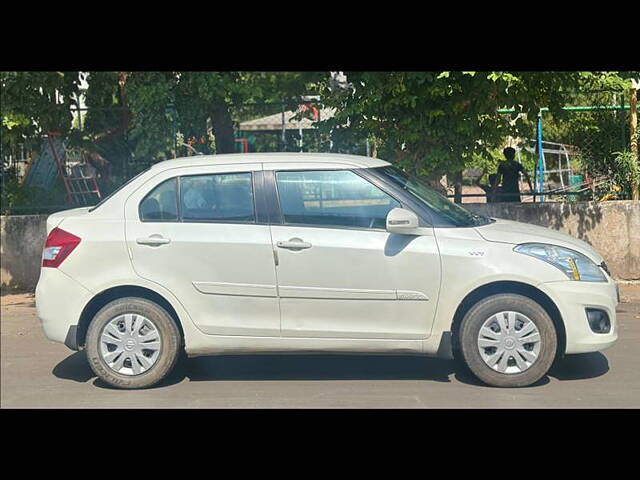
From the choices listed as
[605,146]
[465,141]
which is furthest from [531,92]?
[605,146]

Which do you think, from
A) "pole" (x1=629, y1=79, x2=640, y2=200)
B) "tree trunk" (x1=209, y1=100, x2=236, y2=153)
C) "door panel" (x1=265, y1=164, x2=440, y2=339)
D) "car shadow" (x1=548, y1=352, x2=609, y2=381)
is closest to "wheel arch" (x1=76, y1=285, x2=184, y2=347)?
"door panel" (x1=265, y1=164, x2=440, y2=339)

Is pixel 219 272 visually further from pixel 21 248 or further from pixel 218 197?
pixel 21 248

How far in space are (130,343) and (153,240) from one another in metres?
0.76

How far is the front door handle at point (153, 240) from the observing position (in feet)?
19.6

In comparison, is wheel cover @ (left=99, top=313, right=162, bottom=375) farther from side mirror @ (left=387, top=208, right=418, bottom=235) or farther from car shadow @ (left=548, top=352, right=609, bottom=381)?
car shadow @ (left=548, top=352, right=609, bottom=381)

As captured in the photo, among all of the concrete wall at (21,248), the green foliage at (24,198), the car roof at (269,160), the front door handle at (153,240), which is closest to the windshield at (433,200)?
the car roof at (269,160)

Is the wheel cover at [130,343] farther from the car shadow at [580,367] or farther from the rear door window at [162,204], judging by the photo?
the car shadow at [580,367]

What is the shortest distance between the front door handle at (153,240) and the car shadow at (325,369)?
3.41 feet

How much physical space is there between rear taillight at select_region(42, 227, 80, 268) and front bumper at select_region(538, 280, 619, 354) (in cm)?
336

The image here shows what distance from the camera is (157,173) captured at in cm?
621

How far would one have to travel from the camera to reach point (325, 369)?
661 cm

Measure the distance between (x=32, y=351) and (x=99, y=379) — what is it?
1.30 meters

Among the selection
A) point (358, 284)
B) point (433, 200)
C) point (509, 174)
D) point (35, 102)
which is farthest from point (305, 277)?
point (509, 174)

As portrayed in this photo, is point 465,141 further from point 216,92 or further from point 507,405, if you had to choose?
point 507,405
